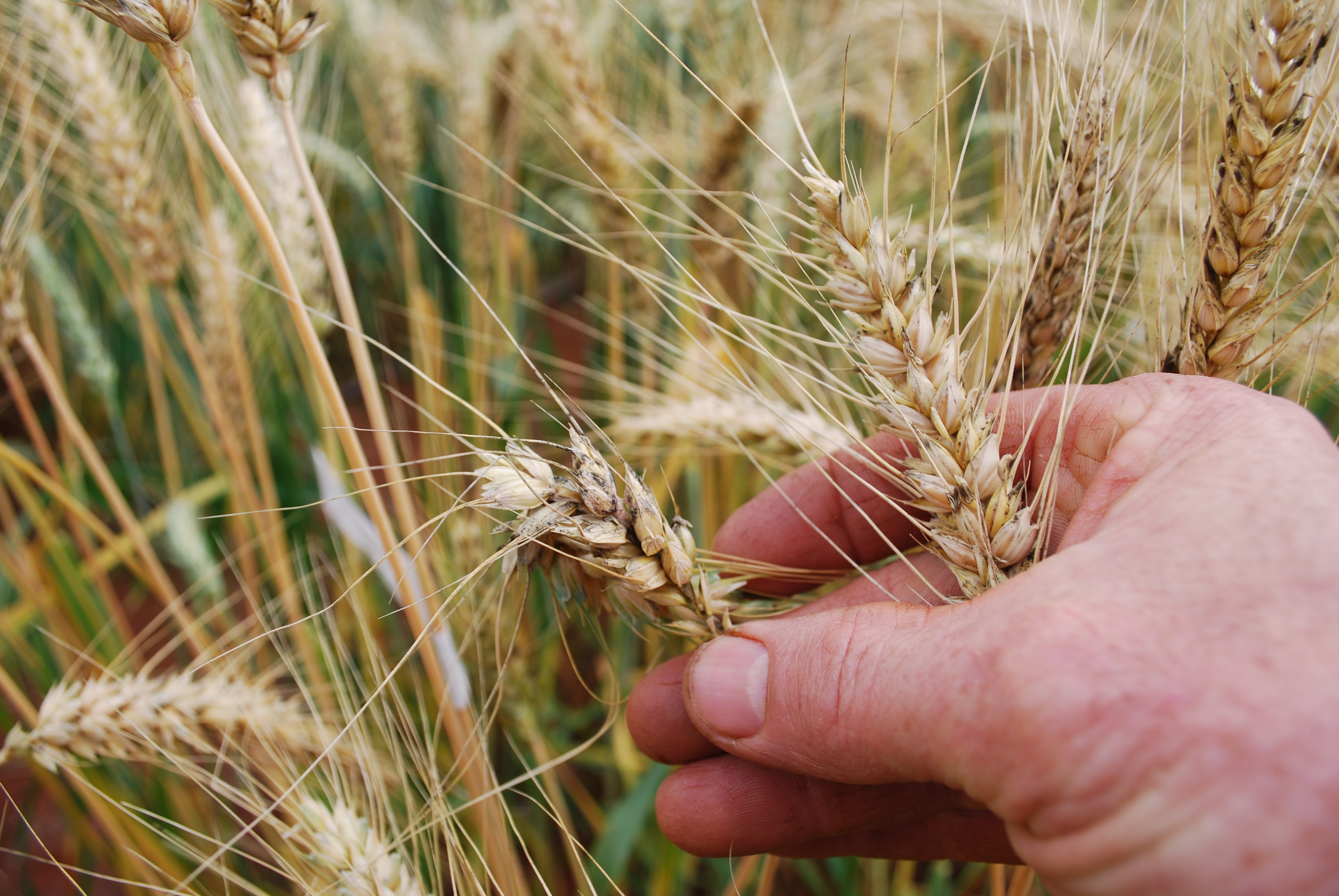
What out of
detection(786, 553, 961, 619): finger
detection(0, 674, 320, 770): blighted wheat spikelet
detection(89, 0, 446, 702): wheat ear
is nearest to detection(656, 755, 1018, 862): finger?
detection(786, 553, 961, 619): finger

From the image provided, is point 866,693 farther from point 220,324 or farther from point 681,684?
point 220,324

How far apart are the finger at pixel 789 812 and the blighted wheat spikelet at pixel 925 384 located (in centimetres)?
28

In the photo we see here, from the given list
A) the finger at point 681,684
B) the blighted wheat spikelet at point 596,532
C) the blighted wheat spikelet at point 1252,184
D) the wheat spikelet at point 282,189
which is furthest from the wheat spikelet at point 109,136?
the blighted wheat spikelet at point 1252,184

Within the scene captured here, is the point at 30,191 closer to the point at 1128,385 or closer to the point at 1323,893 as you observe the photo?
the point at 1128,385

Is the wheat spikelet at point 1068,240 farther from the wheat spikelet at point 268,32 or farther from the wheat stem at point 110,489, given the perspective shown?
the wheat stem at point 110,489

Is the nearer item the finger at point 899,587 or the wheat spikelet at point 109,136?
the finger at point 899,587

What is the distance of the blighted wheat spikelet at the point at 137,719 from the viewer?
0.72 meters

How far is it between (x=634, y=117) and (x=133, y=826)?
5.53 feet

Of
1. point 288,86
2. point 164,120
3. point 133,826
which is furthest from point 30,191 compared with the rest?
point 133,826

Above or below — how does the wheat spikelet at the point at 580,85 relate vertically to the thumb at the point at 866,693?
above

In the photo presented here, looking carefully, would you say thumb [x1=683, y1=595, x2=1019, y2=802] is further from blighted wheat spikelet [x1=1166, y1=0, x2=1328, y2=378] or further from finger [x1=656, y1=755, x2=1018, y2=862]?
blighted wheat spikelet [x1=1166, y1=0, x2=1328, y2=378]

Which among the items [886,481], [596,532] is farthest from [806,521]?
[596,532]

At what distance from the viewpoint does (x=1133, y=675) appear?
0.41m

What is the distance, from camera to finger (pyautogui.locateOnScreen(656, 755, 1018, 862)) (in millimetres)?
713
